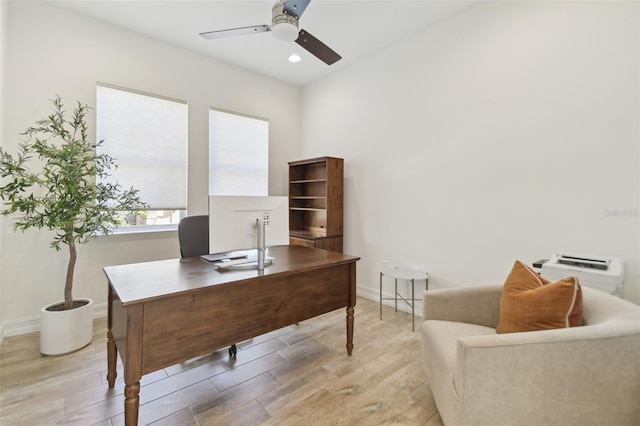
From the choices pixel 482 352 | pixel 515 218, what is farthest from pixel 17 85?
pixel 515 218

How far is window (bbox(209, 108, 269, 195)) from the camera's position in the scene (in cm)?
373

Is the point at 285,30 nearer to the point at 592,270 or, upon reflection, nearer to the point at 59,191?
the point at 59,191

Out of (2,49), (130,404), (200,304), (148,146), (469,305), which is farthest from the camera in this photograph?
(148,146)

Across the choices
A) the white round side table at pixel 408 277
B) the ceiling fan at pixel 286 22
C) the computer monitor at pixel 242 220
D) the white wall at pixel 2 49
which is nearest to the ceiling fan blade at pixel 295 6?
the ceiling fan at pixel 286 22

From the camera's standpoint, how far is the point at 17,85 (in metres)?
2.51

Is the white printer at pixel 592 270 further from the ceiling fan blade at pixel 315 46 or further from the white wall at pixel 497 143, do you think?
the ceiling fan blade at pixel 315 46

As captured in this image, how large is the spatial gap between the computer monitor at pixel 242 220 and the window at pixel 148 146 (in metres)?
1.86

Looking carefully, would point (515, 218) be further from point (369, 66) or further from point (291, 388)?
point (369, 66)

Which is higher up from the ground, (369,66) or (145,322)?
(369,66)

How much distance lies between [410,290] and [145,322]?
8.89 ft

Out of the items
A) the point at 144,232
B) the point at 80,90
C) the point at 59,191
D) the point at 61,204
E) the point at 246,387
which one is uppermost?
the point at 80,90

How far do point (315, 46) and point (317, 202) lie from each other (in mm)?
2241

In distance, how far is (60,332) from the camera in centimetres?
223

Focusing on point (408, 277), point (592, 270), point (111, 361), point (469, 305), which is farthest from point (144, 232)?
point (592, 270)
